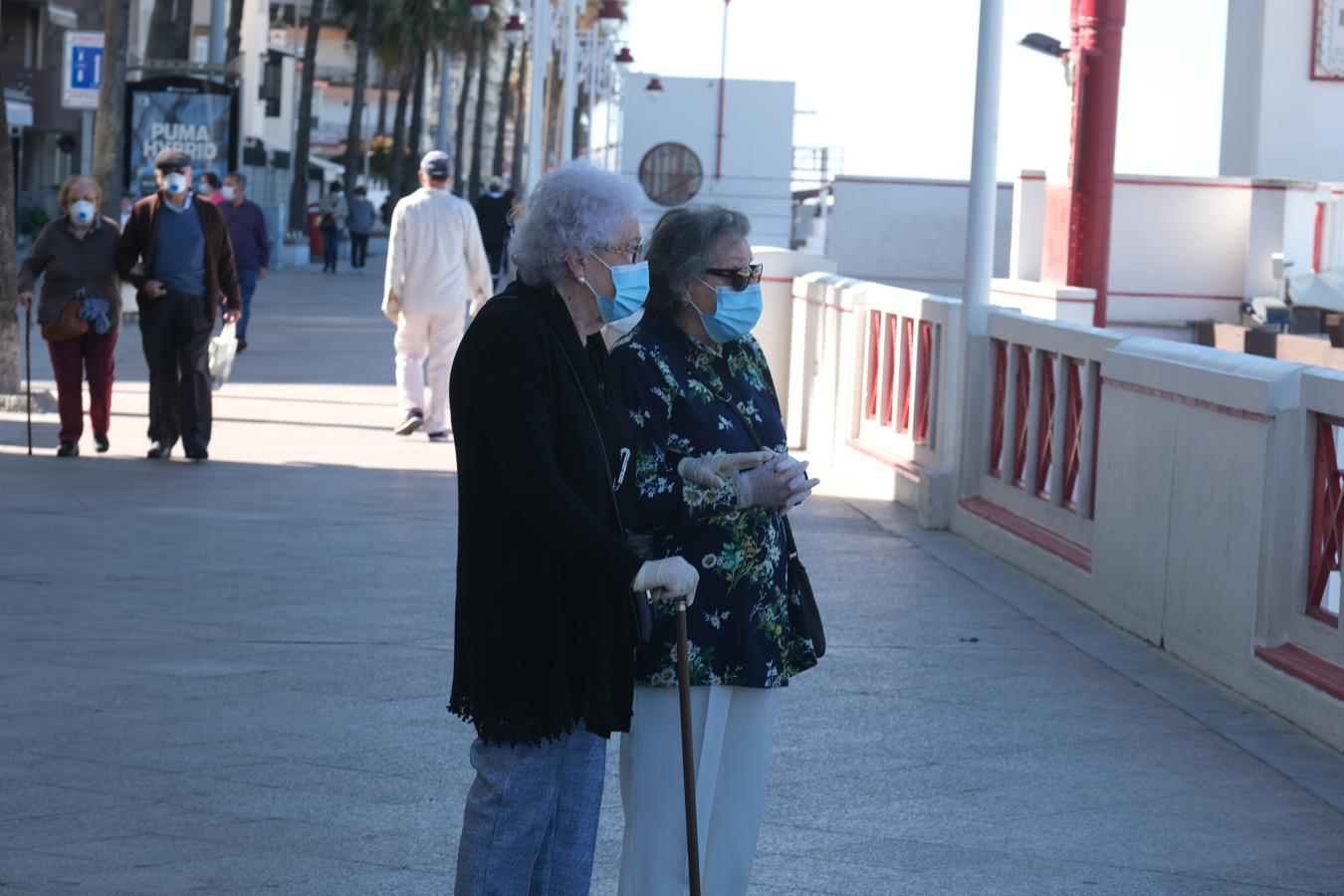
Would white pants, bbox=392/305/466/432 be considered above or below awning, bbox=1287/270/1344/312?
below

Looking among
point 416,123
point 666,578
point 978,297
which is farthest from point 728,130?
point 666,578

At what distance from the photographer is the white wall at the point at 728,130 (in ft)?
137

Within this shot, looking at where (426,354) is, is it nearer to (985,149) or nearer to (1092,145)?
(985,149)

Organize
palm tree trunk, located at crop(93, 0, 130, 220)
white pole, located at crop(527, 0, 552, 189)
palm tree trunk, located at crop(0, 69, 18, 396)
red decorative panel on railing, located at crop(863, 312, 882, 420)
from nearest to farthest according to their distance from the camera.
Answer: red decorative panel on railing, located at crop(863, 312, 882, 420) → palm tree trunk, located at crop(0, 69, 18, 396) → palm tree trunk, located at crop(93, 0, 130, 220) → white pole, located at crop(527, 0, 552, 189)

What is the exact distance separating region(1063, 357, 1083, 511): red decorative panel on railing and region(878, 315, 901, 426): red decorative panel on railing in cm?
339

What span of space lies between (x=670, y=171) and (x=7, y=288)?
26.5m

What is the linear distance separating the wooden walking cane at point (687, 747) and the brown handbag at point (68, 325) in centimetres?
920

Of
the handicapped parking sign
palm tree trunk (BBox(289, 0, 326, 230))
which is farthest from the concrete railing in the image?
palm tree trunk (BBox(289, 0, 326, 230))

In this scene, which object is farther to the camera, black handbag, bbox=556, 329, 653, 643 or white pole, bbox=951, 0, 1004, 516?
white pole, bbox=951, 0, 1004, 516

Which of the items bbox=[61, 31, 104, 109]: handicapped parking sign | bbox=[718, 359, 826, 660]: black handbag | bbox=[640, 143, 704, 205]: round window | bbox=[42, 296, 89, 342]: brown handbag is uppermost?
bbox=[640, 143, 704, 205]: round window

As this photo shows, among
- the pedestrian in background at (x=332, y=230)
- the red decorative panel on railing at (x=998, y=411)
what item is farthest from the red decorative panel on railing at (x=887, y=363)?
the pedestrian in background at (x=332, y=230)

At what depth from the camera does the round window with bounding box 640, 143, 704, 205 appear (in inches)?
1561

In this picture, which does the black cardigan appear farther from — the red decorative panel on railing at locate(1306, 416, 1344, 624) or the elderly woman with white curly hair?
the red decorative panel on railing at locate(1306, 416, 1344, 624)

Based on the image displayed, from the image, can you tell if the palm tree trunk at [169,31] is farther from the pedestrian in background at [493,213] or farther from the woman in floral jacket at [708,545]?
the woman in floral jacket at [708,545]
